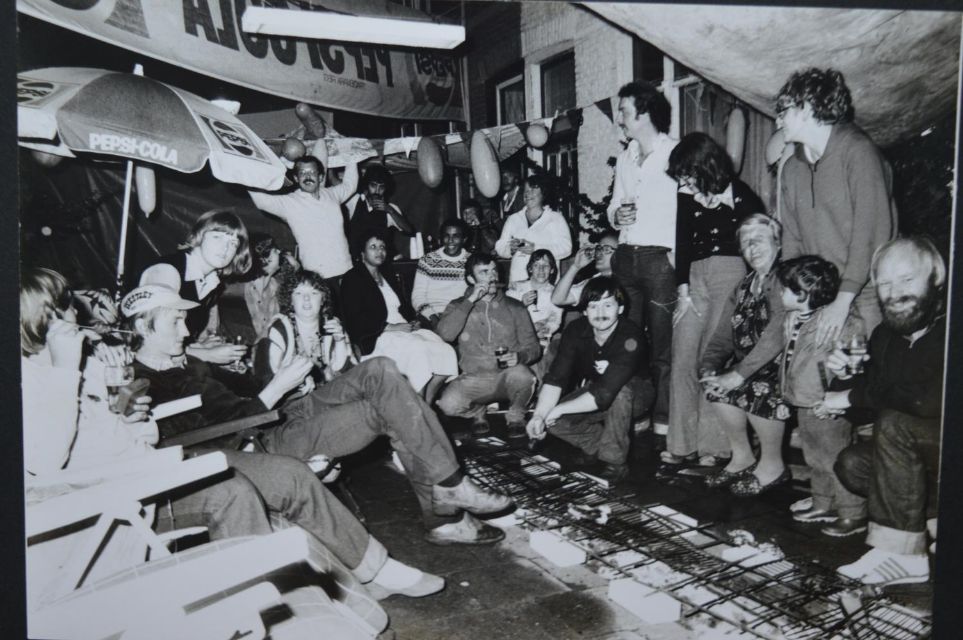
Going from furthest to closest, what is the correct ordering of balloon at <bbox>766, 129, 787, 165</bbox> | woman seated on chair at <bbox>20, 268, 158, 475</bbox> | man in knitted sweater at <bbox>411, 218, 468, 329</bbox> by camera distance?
man in knitted sweater at <bbox>411, 218, 468, 329</bbox> < balloon at <bbox>766, 129, 787, 165</bbox> < woman seated on chair at <bbox>20, 268, 158, 475</bbox>

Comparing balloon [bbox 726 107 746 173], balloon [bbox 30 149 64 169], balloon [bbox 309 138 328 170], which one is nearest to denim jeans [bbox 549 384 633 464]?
balloon [bbox 726 107 746 173]

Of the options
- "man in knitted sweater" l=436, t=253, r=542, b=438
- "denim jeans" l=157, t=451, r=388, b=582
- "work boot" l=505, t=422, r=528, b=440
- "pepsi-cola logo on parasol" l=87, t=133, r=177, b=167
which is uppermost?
"pepsi-cola logo on parasol" l=87, t=133, r=177, b=167

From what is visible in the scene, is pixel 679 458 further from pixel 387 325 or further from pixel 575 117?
pixel 575 117

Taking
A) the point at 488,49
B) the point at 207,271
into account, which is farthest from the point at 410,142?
the point at 207,271

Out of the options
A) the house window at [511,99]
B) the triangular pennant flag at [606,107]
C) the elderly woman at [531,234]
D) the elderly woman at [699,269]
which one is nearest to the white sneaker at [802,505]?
the elderly woman at [699,269]

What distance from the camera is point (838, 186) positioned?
3.11m

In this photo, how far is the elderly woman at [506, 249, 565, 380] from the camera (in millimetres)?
3744

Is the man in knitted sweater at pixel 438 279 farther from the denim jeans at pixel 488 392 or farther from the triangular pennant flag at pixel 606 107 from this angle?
the triangular pennant flag at pixel 606 107

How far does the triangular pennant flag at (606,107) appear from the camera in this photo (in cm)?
328

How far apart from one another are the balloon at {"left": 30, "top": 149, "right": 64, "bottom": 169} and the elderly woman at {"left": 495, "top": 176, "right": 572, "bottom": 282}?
209 centimetres

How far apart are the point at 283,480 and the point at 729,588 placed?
1.79m

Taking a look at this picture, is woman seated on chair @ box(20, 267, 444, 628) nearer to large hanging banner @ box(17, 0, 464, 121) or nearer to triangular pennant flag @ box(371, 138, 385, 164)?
large hanging banner @ box(17, 0, 464, 121)

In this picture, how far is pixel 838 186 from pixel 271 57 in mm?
2673

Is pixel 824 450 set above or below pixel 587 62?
below
